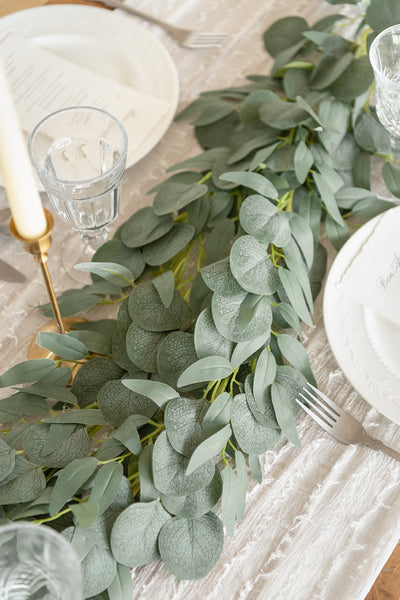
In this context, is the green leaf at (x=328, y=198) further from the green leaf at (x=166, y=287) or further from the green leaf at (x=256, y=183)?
the green leaf at (x=166, y=287)

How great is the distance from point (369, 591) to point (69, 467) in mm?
258

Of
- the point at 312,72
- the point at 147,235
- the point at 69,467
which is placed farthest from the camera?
the point at 312,72

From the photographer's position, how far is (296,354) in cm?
54

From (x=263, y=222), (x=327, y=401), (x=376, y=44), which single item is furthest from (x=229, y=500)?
(x=376, y=44)

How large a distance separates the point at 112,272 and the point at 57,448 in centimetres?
17

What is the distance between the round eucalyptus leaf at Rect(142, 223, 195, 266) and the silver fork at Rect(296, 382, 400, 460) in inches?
7.1

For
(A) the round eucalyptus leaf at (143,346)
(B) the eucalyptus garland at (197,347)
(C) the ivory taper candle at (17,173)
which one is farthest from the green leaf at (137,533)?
(C) the ivory taper candle at (17,173)

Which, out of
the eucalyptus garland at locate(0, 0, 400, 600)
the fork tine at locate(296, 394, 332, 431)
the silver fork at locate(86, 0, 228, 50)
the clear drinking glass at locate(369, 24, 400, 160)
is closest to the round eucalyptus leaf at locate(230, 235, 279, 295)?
the eucalyptus garland at locate(0, 0, 400, 600)

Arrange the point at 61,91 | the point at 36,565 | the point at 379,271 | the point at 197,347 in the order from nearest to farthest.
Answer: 1. the point at 36,565
2. the point at 197,347
3. the point at 379,271
4. the point at 61,91

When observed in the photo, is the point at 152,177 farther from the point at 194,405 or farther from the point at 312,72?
the point at 194,405

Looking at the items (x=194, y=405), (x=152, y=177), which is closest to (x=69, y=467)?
(x=194, y=405)

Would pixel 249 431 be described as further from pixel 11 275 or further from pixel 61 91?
pixel 61 91

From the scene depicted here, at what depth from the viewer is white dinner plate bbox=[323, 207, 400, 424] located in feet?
1.74

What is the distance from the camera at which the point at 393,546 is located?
0.48 meters
